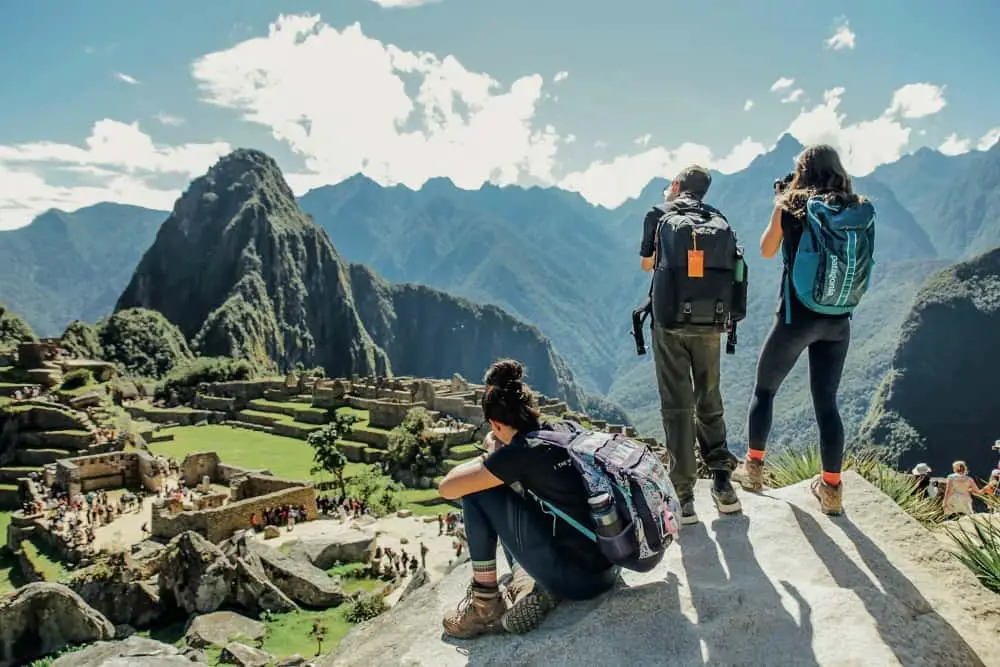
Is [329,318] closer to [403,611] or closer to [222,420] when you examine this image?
[222,420]

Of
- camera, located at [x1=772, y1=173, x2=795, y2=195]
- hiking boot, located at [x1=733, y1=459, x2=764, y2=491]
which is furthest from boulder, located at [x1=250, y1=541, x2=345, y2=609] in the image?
camera, located at [x1=772, y1=173, x2=795, y2=195]

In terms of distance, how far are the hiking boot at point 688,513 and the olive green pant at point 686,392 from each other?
0.03 meters

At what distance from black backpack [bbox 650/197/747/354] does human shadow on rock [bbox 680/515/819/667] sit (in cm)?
136

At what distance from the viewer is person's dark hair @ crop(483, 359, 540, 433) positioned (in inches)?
138

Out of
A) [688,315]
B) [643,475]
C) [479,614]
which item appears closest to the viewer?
[643,475]

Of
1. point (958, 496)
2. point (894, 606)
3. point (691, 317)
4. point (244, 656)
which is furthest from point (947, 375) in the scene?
point (894, 606)

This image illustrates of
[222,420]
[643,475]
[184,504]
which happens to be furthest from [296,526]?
[222,420]

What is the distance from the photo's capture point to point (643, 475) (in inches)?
132

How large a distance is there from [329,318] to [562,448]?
16845 cm

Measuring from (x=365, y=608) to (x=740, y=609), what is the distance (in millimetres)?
11891

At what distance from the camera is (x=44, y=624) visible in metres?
13.7

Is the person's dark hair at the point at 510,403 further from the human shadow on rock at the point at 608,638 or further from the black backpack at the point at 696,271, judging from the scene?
the black backpack at the point at 696,271

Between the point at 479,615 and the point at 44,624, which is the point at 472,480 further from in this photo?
the point at 44,624

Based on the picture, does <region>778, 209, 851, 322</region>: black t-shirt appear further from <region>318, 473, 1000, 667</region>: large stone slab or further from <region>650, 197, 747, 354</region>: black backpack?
<region>318, 473, 1000, 667</region>: large stone slab
